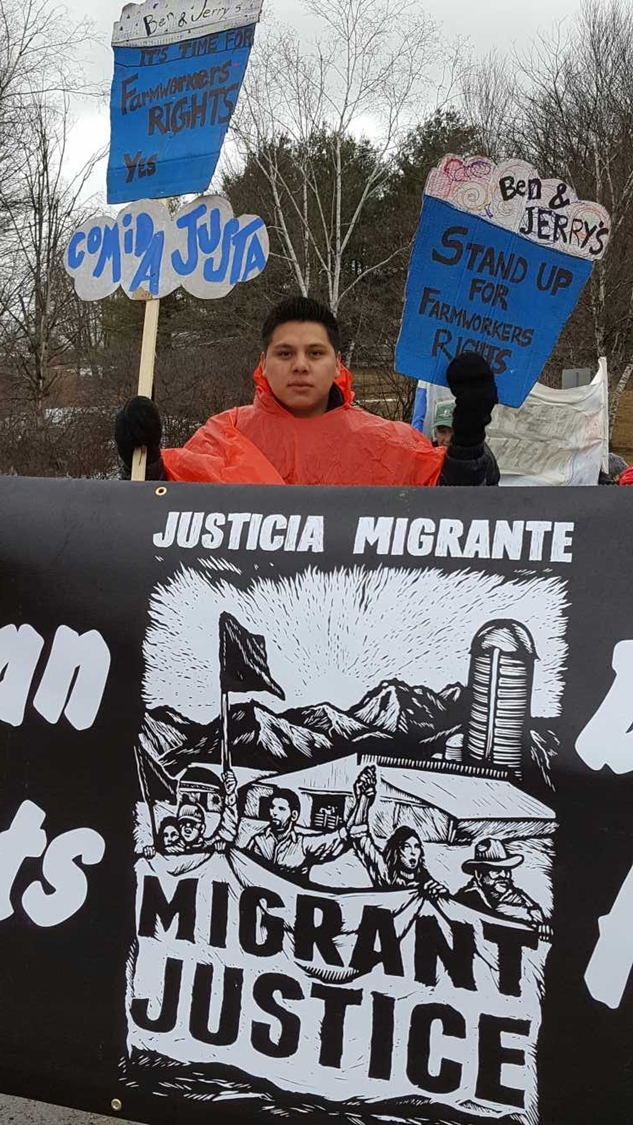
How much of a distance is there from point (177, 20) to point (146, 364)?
3.50 feet

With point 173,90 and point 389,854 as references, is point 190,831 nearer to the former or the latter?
point 389,854

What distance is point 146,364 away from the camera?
9.00 feet

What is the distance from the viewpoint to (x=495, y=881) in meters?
1.70

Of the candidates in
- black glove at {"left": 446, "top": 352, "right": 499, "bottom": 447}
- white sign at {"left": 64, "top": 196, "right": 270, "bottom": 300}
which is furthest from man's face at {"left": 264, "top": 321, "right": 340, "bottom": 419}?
black glove at {"left": 446, "top": 352, "right": 499, "bottom": 447}

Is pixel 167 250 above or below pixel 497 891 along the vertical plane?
above

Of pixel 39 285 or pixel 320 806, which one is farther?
pixel 39 285

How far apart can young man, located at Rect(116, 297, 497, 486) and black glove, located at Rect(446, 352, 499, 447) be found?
0.68ft

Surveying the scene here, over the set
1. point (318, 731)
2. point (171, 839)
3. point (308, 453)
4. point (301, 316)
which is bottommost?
point (171, 839)

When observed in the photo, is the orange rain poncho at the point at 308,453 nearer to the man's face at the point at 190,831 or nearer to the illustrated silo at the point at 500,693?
the illustrated silo at the point at 500,693

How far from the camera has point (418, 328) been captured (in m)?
2.87

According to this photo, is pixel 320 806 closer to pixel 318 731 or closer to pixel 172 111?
pixel 318 731

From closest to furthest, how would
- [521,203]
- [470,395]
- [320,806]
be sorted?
[320,806]
[470,395]
[521,203]

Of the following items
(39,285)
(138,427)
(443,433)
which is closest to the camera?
(138,427)

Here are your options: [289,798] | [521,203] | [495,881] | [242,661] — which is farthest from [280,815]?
[521,203]
